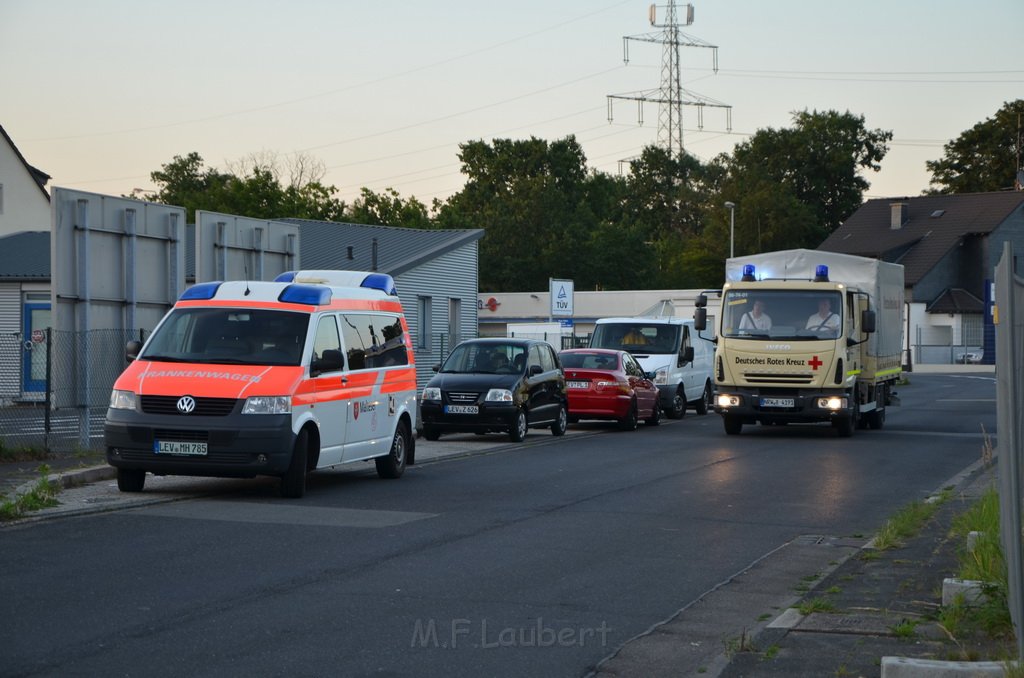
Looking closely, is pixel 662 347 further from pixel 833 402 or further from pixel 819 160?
pixel 819 160

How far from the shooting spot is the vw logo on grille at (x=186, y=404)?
535 inches

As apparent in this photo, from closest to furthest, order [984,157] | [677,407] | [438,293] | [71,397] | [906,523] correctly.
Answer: [906,523], [71,397], [677,407], [438,293], [984,157]

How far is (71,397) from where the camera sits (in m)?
19.4

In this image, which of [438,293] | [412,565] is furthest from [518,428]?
[438,293]

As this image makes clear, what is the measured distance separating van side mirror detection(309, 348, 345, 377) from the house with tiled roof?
72766 mm

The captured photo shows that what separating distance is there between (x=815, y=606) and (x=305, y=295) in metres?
8.06

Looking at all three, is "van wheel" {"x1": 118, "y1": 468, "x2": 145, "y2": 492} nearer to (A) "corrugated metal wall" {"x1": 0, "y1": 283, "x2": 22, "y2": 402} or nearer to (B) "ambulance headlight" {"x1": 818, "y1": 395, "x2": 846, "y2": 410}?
(A) "corrugated metal wall" {"x1": 0, "y1": 283, "x2": 22, "y2": 402}

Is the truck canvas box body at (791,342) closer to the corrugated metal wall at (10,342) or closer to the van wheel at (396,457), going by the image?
the van wheel at (396,457)

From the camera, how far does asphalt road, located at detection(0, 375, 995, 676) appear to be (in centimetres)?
715

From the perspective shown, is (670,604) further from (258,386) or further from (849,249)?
(849,249)

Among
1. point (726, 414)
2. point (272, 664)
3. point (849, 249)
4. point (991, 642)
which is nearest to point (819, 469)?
point (726, 414)

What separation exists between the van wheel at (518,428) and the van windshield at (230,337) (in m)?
8.56

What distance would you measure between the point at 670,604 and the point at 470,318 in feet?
124

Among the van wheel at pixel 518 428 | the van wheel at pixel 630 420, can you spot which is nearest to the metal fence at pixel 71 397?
the van wheel at pixel 518 428
